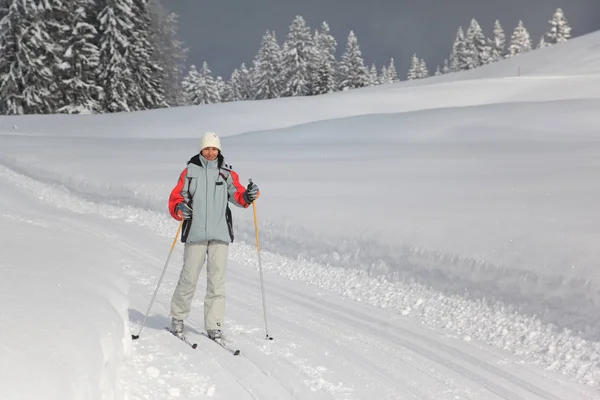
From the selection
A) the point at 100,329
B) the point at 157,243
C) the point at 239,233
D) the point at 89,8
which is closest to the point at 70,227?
the point at 157,243

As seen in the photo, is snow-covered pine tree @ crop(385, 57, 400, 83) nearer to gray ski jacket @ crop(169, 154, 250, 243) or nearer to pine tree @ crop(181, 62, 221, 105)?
pine tree @ crop(181, 62, 221, 105)

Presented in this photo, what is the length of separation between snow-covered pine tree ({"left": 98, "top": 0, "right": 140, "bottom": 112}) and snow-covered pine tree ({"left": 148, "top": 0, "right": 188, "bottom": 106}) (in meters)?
5.81

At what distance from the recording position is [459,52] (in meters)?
80.1

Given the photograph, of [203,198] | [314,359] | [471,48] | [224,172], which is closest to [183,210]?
[203,198]

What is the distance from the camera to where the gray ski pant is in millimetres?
5508

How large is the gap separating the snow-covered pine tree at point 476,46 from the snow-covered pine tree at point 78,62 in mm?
57139

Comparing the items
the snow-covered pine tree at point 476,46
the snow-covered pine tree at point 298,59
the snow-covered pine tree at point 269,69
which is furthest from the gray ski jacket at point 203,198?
the snow-covered pine tree at point 476,46

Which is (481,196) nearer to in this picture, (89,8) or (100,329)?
(100,329)

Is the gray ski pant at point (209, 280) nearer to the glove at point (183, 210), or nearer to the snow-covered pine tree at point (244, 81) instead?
the glove at point (183, 210)

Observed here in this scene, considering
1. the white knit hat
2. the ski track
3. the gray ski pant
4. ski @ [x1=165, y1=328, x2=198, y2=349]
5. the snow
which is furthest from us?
the gray ski pant

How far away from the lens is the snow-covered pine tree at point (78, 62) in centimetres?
3412

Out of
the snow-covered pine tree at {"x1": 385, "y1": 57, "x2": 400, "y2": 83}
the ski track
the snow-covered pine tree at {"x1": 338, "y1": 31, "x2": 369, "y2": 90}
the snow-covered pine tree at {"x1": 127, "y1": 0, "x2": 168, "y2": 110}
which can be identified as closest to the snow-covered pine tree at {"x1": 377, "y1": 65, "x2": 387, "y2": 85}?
the snow-covered pine tree at {"x1": 385, "y1": 57, "x2": 400, "y2": 83}

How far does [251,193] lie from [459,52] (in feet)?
267

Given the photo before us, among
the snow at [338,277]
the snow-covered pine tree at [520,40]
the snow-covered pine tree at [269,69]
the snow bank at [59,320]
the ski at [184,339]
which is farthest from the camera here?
the snow-covered pine tree at [520,40]
